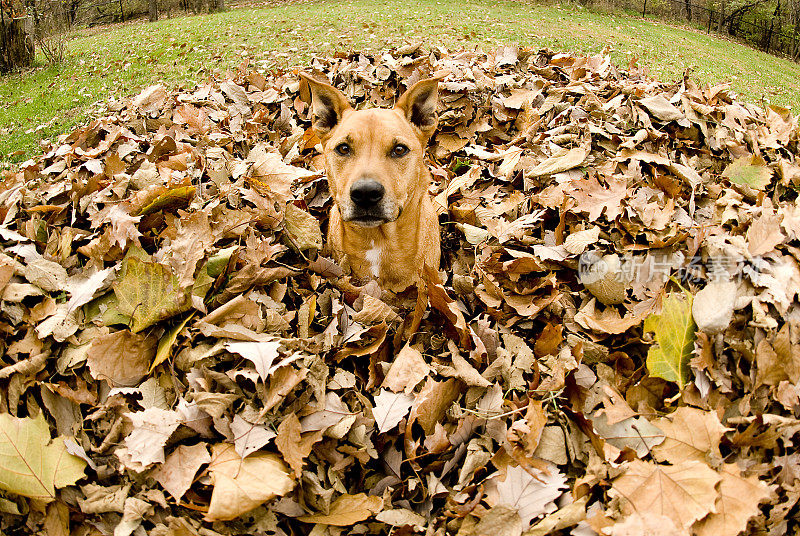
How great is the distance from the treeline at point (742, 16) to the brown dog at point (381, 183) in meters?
22.8

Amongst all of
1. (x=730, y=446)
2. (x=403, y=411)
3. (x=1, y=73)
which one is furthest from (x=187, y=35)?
(x=730, y=446)

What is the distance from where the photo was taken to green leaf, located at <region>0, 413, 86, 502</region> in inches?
84.1

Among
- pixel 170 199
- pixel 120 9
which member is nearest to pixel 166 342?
pixel 170 199

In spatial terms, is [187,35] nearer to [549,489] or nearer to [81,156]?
[81,156]

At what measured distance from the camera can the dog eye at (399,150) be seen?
3264 millimetres

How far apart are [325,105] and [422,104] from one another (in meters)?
0.71

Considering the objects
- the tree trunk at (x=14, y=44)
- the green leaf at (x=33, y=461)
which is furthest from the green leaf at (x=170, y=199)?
the tree trunk at (x=14, y=44)

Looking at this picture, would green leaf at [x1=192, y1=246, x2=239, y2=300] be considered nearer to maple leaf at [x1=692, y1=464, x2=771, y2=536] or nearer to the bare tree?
maple leaf at [x1=692, y1=464, x2=771, y2=536]

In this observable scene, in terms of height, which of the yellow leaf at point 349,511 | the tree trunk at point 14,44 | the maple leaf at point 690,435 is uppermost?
the tree trunk at point 14,44

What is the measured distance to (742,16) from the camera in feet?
78.4

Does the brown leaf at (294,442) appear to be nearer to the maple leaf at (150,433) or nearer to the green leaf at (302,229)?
the maple leaf at (150,433)

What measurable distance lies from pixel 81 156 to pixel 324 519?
3.78 m

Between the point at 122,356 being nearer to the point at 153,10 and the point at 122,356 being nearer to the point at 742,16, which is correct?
the point at 153,10

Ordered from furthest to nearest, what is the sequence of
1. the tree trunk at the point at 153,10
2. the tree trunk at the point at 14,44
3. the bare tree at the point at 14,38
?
the tree trunk at the point at 153,10 < the tree trunk at the point at 14,44 < the bare tree at the point at 14,38
